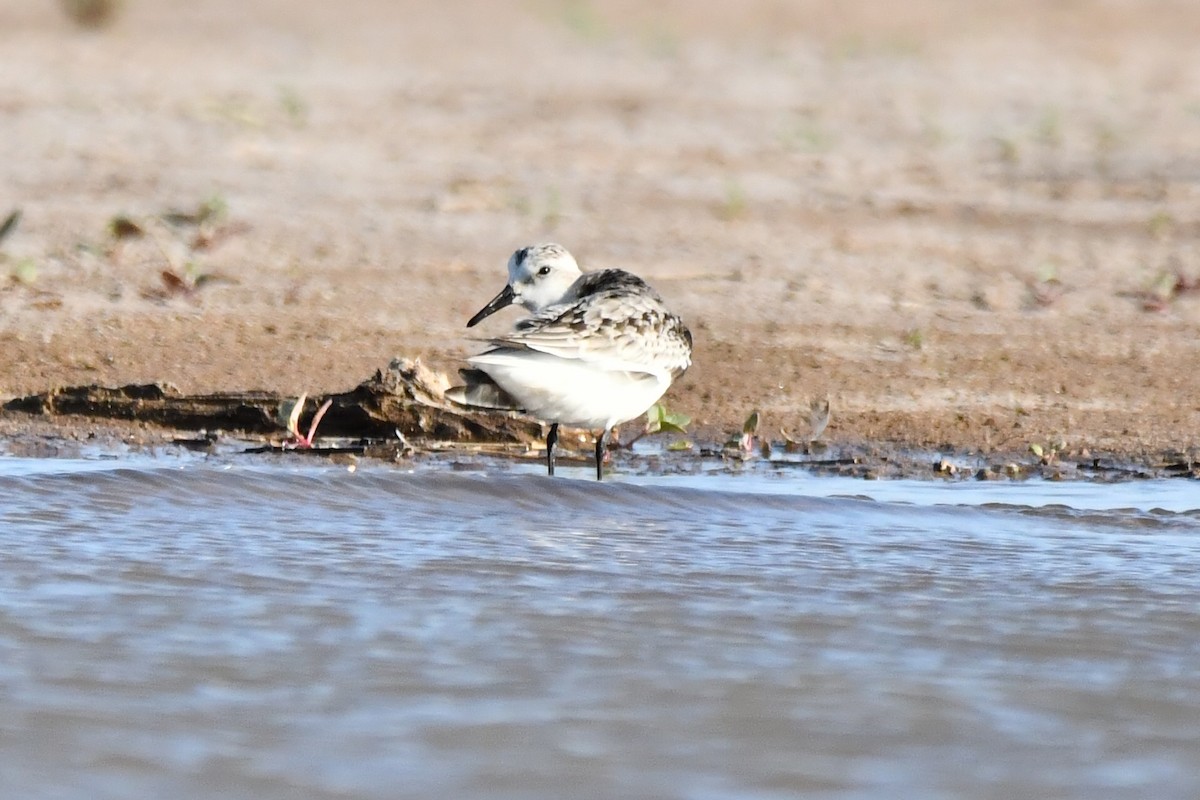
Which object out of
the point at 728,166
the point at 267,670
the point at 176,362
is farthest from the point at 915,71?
the point at 267,670

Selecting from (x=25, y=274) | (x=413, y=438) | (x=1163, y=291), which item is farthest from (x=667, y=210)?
(x=413, y=438)

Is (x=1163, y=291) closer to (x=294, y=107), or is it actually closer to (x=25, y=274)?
(x=25, y=274)

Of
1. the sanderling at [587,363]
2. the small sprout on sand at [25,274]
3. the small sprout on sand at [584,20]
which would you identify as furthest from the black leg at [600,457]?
the small sprout on sand at [584,20]

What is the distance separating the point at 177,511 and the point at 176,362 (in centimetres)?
226

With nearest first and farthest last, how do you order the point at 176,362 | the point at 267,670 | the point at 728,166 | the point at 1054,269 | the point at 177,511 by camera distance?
1. the point at 267,670
2. the point at 177,511
3. the point at 176,362
4. the point at 1054,269
5. the point at 728,166

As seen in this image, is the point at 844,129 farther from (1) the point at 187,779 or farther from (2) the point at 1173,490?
(1) the point at 187,779

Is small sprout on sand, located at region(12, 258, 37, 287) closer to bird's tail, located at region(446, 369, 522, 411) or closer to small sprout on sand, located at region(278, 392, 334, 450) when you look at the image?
small sprout on sand, located at region(278, 392, 334, 450)

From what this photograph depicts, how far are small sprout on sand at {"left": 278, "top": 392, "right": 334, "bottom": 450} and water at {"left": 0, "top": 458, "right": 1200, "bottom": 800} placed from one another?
1.74 feet

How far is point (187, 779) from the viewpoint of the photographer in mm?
3336

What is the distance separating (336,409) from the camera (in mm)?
7008

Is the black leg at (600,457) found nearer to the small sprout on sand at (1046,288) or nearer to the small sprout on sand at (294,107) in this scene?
the small sprout on sand at (1046,288)

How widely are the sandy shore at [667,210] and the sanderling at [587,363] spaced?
0.56 meters

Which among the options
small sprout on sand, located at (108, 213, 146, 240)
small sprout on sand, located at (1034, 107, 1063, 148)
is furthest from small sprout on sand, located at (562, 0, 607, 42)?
small sprout on sand, located at (108, 213, 146, 240)

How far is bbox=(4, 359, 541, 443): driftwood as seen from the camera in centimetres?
696
